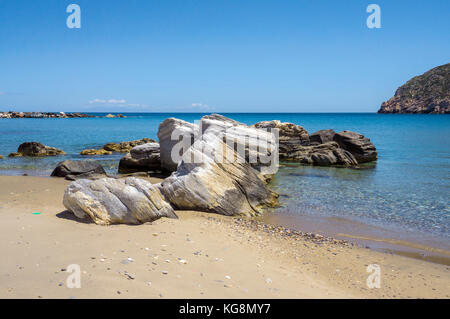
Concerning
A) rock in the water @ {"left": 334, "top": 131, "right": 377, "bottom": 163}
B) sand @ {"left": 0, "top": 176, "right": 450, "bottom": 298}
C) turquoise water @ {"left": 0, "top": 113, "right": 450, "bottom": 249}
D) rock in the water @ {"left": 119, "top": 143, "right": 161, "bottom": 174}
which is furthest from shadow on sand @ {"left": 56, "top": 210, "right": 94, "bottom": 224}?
rock in the water @ {"left": 334, "top": 131, "right": 377, "bottom": 163}

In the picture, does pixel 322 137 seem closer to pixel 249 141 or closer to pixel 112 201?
pixel 249 141

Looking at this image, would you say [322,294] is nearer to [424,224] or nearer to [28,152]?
[424,224]

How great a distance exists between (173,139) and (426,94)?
136 m

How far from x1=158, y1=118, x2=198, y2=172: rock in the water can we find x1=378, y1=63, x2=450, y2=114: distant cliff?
417ft

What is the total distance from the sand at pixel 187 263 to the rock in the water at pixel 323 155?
44.9 ft

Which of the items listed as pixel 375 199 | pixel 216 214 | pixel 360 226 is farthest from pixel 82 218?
pixel 375 199

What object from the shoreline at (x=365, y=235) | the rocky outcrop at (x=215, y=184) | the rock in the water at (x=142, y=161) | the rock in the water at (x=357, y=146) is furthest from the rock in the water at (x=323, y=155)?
the shoreline at (x=365, y=235)

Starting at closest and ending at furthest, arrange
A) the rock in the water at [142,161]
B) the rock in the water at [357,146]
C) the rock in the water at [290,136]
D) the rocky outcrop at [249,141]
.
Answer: the rocky outcrop at [249,141] < the rock in the water at [142,161] < the rock in the water at [357,146] < the rock in the water at [290,136]

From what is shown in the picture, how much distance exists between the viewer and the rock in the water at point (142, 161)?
17.7 m

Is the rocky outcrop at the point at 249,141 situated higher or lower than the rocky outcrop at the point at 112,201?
higher

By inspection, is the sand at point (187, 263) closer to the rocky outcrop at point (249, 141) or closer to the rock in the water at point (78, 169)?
the rocky outcrop at point (249, 141)

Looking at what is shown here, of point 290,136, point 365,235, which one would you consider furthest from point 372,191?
point 290,136

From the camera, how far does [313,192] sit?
13453 millimetres

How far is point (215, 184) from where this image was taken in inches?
384
